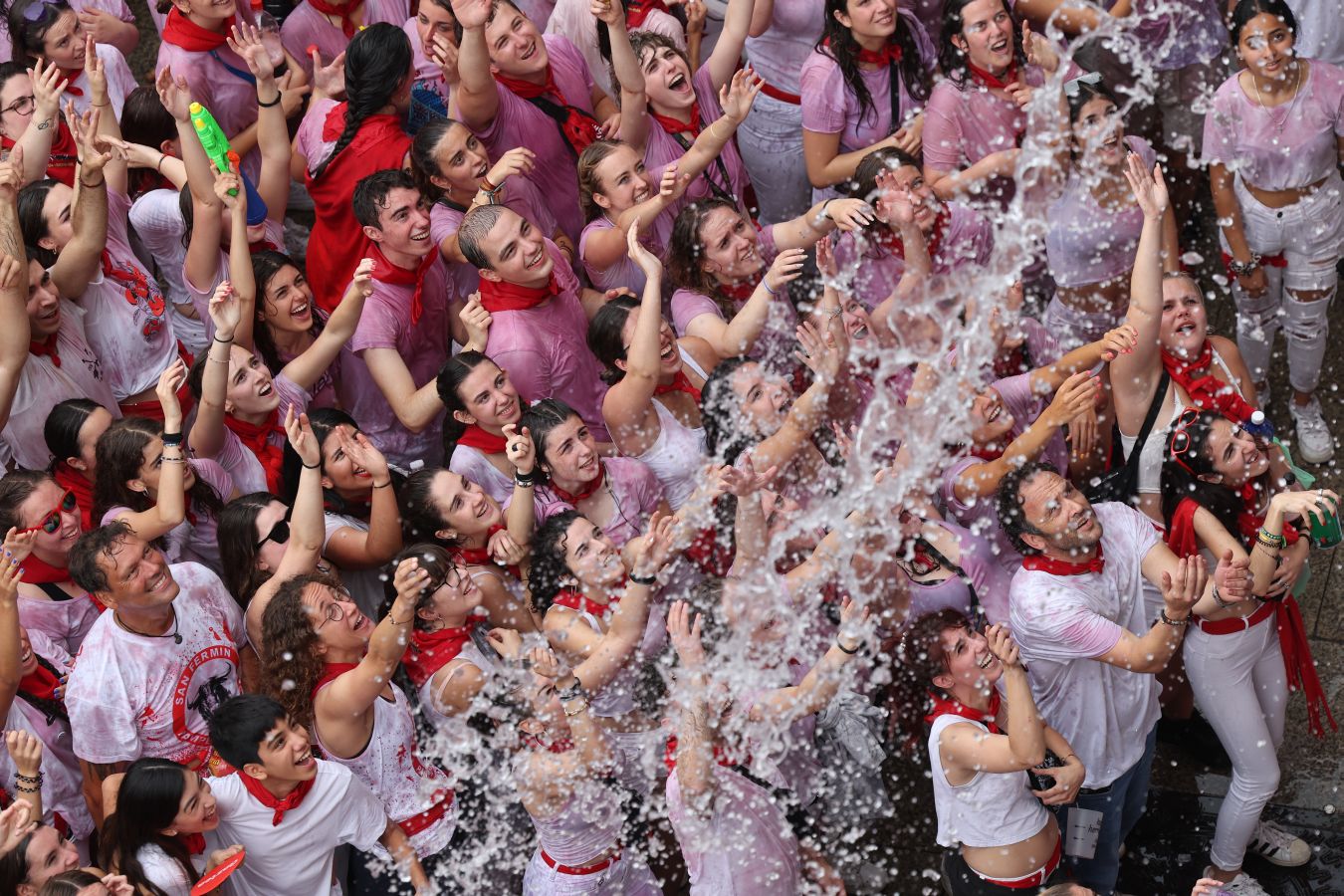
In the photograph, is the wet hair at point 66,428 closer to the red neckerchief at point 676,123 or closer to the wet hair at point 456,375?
the wet hair at point 456,375

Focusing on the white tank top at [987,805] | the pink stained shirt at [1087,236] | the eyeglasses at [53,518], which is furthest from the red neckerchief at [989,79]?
the eyeglasses at [53,518]

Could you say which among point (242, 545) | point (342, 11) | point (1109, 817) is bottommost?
point (1109, 817)

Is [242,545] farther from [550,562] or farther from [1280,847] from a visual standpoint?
[1280,847]

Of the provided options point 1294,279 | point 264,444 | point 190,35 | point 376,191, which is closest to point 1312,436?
point 1294,279

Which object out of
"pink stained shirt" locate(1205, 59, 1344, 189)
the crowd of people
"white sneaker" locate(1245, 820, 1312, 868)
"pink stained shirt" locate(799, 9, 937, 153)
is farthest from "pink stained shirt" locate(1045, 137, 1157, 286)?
"white sneaker" locate(1245, 820, 1312, 868)

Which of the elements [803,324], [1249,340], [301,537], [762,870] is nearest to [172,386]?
[301,537]

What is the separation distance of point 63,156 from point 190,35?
0.72 metres

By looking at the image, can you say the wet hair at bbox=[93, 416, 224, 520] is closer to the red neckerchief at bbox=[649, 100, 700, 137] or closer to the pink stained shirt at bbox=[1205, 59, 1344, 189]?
the red neckerchief at bbox=[649, 100, 700, 137]

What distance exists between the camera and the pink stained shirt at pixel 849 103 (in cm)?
633

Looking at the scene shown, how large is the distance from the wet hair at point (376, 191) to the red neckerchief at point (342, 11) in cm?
164

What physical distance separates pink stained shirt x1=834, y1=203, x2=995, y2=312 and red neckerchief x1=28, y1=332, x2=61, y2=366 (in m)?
2.73

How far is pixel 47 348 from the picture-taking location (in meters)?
5.48

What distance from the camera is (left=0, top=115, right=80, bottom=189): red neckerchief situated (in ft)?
20.7

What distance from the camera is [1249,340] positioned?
648 centimetres
